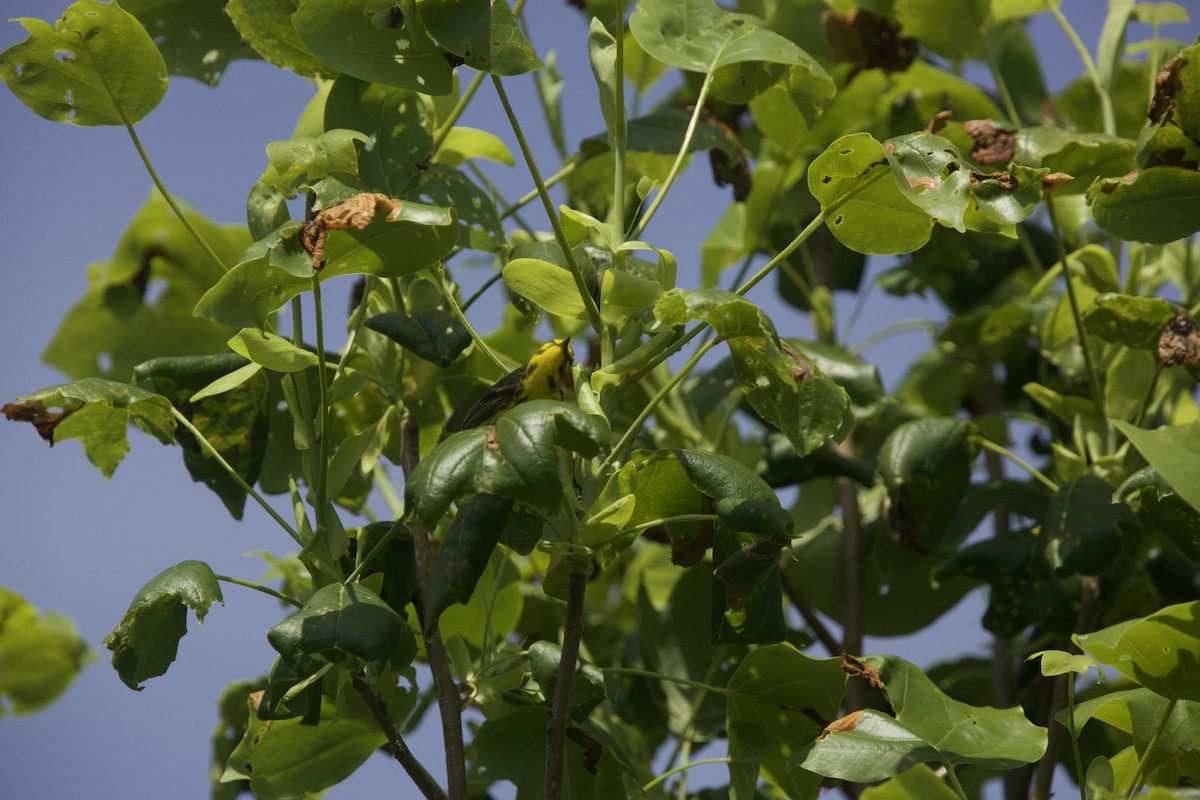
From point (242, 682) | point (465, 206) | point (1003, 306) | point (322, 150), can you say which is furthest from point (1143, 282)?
point (242, 682)

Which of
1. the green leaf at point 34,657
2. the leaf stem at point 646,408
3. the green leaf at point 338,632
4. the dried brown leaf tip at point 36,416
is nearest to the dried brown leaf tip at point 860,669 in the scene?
the leaf stem at point 646,408

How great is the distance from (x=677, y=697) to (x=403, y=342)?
628 millimetres

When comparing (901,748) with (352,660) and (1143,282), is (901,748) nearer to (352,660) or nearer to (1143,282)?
(352,660)

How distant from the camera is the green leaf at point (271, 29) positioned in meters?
1.07

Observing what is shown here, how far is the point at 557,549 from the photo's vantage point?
0.84m

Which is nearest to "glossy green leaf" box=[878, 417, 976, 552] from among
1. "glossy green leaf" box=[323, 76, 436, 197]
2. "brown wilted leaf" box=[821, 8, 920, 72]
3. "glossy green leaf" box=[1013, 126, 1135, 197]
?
"glossy green leaf" box=[1013, 126, 1135, 197]

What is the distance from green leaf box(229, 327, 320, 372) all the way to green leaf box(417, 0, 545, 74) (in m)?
0.25

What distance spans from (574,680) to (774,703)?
0.66 feet

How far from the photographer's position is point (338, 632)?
Result: 2.58ft

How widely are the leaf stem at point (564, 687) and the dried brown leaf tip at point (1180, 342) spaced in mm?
640

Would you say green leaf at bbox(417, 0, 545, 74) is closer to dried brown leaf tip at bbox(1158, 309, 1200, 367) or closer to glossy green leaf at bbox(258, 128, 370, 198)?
glossy green leaf at bbox(258, 128, 370, 198)

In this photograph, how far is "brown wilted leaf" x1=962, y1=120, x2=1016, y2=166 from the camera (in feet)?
3.84

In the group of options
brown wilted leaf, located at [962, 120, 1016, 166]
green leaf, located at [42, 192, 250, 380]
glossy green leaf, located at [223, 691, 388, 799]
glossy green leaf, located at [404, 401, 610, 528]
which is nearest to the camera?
glossy green leaf, located at [404, 401, 610, 528]

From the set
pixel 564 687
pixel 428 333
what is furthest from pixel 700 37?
pixel 564 687
